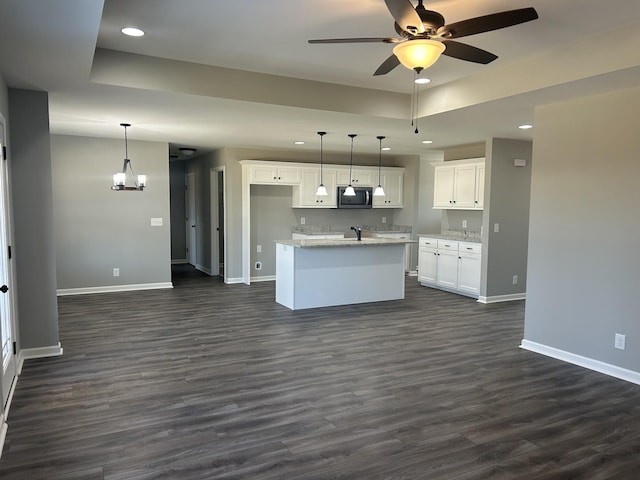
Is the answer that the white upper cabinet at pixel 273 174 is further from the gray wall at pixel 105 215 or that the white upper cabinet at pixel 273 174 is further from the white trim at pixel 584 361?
the white trim at pixel 584 361

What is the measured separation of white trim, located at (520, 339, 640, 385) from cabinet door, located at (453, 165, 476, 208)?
3.13 metres

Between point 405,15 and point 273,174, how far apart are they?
6.03 meters

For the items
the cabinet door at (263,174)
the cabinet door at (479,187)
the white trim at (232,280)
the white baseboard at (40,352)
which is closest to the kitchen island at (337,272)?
the cabinet door at (479,187)

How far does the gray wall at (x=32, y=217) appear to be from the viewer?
4012 millimetres

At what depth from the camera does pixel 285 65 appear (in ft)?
13.3

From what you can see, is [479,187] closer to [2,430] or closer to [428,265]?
[428,265]

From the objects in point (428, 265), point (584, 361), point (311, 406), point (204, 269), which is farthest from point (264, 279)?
point (584, 361)

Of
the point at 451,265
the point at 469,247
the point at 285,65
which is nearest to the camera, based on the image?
the point at 285,65

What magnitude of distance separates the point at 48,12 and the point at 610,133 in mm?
4160

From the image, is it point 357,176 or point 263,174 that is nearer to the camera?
point 263,174

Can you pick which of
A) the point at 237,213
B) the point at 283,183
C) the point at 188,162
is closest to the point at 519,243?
the point at 283,183

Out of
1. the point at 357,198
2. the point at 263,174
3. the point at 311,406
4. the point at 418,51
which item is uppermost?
the point at 418,51

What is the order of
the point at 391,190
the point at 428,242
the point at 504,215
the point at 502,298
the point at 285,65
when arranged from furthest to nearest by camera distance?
the point at 391,190 < the point at 428,242 < the point at 502,298 < the point at 504,215 < the point at 285,65

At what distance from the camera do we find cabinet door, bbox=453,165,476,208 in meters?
7.30
